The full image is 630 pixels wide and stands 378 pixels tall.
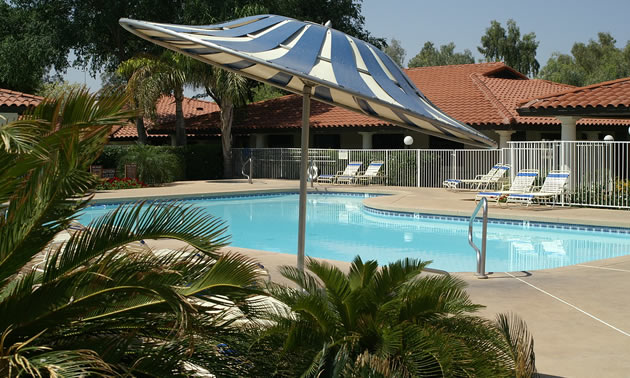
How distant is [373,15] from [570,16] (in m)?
27.6

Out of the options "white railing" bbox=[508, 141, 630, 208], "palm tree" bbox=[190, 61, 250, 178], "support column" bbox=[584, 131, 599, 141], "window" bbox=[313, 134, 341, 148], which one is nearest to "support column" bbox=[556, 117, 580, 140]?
"white railing" bbox=[508, 141, 630, 208]

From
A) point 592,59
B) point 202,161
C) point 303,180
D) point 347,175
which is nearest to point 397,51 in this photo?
point 592,59

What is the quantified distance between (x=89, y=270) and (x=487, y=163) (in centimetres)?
2420

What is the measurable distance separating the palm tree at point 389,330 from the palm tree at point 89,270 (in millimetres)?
560

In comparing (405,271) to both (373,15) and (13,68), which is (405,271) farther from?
(373,15)

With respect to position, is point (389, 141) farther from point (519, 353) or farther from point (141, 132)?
point (519, 353)

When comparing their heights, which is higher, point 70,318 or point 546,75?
point 546,75

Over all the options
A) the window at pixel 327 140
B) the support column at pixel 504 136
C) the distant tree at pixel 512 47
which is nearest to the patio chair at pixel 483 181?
the support column at pixel 504 136

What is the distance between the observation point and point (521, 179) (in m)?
20.3

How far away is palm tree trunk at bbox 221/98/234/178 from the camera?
31156mm

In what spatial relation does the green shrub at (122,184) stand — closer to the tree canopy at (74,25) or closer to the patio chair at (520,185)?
the tree canopy at (74,25)

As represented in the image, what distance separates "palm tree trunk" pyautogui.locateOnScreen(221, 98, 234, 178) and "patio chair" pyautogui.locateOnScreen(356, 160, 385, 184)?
21.9 ft

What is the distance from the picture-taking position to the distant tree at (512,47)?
67.8m

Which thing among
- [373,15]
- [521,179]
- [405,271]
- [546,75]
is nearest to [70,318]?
[405,271]
